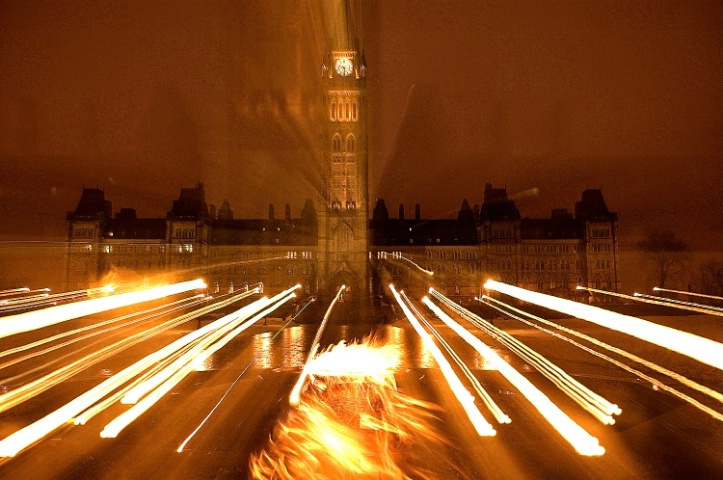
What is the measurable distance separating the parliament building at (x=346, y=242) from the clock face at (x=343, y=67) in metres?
0.15

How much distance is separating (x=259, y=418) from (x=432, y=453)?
4529 millimetres

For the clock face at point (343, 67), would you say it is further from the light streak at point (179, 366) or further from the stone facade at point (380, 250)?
the light streak at point (179, 366)

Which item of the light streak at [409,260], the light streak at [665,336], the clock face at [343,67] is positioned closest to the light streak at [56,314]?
the light streak at [665,336]

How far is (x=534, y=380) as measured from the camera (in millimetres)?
16000

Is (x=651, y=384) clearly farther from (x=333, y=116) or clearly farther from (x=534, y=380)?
(x=333, y=116)

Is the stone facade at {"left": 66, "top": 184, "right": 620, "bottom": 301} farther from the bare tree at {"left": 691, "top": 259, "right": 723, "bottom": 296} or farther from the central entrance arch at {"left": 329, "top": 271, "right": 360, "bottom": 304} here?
the bare tree at {"left": 691, "top": 259, "right": 723, "bottom": 296}

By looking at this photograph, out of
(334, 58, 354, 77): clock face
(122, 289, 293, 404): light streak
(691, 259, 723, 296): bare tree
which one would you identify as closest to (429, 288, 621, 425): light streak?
(122, 289, 293, 404): light streak

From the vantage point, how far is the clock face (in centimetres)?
7519

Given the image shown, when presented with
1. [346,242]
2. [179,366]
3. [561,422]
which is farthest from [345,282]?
[561,422]

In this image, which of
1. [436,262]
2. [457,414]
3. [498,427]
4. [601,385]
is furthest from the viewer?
[436,262]

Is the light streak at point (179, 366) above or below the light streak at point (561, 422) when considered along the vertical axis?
above

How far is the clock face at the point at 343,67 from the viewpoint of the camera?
75188 millimetres

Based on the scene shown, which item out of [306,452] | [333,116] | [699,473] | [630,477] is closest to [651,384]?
[699,473]

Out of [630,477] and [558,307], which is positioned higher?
[558,307]
